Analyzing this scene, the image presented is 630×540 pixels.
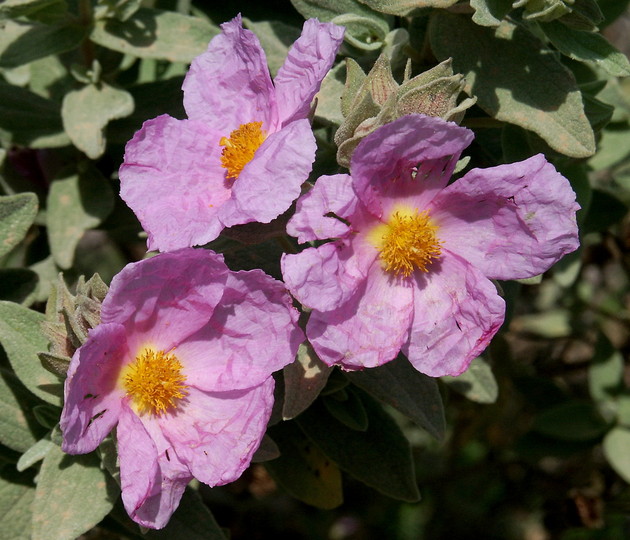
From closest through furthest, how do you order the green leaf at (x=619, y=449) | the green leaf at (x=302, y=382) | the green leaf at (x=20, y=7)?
the green leaf at (x=302, y=382) < the green leaf at (x=20, y=7) < the green leaf at (x=619, y=449)

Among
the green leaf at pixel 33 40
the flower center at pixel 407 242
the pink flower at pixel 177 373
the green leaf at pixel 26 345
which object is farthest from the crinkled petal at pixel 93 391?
the green leaf at pixel 33 40

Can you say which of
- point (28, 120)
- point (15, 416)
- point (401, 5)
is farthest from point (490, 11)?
point (15, 416)

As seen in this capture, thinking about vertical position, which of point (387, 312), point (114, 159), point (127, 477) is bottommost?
point (114, 159)

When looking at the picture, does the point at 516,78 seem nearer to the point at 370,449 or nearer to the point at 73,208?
the point at 370,449

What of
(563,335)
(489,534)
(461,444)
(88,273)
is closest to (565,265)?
(563,335)

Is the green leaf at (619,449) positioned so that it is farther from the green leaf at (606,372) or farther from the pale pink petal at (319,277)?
the pale pink petal at (319,277)

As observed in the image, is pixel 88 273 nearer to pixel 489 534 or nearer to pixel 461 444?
pixel 461 444

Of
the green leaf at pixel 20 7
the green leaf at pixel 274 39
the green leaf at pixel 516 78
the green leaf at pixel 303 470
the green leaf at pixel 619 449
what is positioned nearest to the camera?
the green leaf at pixel 516 78
